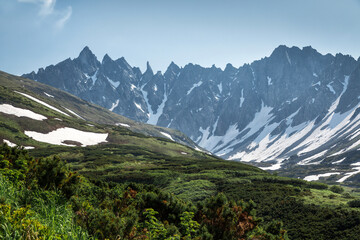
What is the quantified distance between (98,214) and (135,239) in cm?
144

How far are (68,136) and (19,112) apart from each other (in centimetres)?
2375

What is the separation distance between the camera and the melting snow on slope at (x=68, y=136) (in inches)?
4735

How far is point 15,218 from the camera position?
22.5ft

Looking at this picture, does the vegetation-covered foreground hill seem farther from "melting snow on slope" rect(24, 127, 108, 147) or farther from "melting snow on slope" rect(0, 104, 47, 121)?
"melting snow on slope" rect(0, 104, 47, 121)

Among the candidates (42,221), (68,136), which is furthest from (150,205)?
(68,136)

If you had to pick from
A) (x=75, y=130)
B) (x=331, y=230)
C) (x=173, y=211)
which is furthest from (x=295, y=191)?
(x=75, y=130)

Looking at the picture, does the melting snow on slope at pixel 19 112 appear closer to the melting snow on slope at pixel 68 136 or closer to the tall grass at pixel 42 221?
the melting snow on slope at pixel 68 136

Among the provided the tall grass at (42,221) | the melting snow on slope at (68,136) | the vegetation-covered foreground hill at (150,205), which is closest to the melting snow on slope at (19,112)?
the melting snow on slope at (68,136)

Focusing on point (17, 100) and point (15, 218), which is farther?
point (17, 100)

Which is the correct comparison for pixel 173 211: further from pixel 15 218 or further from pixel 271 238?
pixel 15 218

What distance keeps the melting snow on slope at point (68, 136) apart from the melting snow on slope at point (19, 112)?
447 inches

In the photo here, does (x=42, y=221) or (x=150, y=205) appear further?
(x=150, y=205)

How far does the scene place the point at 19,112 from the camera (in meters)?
132

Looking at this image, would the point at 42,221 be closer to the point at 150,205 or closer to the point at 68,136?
the point at 150,205
